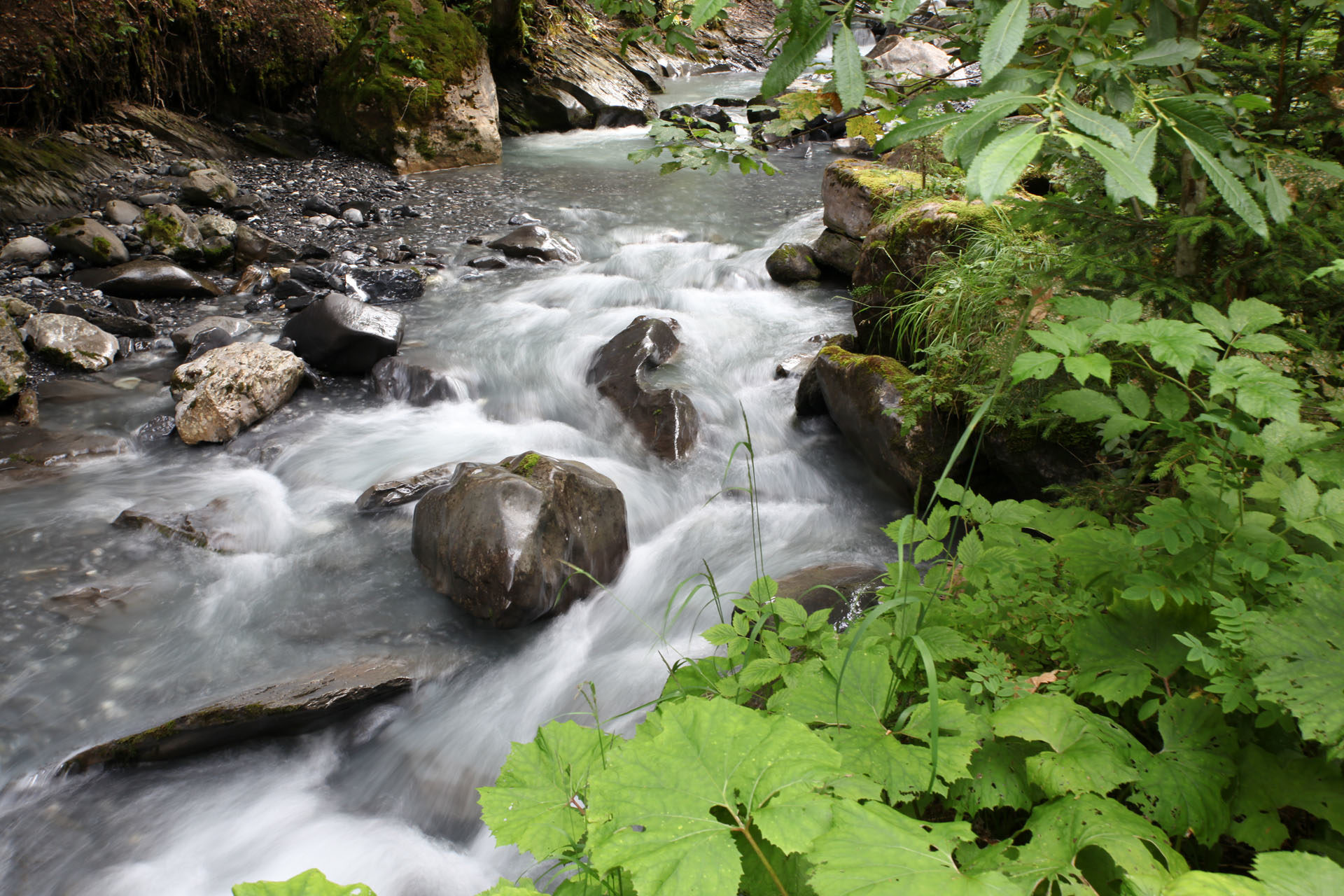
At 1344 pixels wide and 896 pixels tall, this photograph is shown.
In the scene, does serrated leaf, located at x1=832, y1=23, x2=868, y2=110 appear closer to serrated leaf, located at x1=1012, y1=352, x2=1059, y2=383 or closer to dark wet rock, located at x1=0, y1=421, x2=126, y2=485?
serrated leaf, located at x1=1012, y1=352, x2=1059, y2=383

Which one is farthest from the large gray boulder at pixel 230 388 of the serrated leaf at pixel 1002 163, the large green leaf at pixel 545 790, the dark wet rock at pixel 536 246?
the serrated leaf at pixel 1002 163

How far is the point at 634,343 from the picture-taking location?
5.95 metres

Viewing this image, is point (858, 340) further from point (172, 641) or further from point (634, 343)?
point (172, 641)

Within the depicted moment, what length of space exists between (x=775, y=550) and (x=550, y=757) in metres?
3.11

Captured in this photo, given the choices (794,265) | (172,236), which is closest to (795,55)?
(794,265)

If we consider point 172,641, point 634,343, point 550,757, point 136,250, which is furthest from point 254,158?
point 550,757

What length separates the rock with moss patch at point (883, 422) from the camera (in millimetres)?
4027

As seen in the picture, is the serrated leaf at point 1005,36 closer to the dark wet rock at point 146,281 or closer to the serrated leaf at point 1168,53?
the serrated leaf at point 1168,53

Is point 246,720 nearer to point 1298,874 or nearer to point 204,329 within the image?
point 1298,874

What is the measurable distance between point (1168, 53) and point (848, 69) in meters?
0.60

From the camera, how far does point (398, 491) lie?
4645mm

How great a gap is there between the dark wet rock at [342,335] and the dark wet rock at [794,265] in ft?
12.3

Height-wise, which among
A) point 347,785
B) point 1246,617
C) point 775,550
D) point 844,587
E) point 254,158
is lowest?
point 347,785

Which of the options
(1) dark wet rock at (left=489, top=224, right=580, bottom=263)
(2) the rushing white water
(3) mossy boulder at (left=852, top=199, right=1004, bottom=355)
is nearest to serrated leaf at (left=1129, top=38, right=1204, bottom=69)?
(2) the rushing white water
